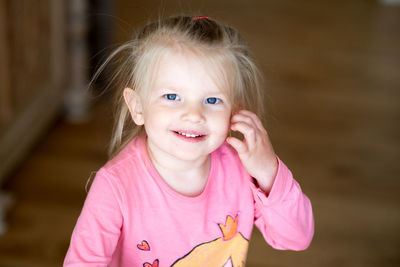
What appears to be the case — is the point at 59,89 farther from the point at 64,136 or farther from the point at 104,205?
the point at 104,205

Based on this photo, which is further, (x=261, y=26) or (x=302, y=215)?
(x=261, y=26)

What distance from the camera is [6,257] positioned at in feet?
6.05

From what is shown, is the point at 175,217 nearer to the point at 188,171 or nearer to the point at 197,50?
the point at 188,171

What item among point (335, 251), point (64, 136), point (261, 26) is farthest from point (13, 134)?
Answer: point (261, 26)

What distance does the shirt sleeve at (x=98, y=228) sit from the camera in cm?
87

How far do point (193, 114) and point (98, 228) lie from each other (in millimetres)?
244

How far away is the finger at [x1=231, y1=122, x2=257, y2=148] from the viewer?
3.05 ft

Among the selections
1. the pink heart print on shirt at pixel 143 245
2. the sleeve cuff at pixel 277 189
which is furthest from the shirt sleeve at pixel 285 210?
the pink heart print on shirt at pixel 143 245

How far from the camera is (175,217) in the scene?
965 millimetres

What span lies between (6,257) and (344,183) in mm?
1440

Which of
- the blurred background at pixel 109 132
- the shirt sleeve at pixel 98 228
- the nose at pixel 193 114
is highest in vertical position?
the nose at pixel 193 114

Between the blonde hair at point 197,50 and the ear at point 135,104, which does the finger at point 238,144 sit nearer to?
the blonde hair at point 197,50

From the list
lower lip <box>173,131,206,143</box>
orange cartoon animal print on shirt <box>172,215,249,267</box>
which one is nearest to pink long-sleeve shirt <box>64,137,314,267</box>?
orange cartoon animal print on shirt <box>172,215,249,267</box>

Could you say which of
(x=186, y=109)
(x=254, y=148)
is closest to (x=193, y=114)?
(x=186, y=109)
